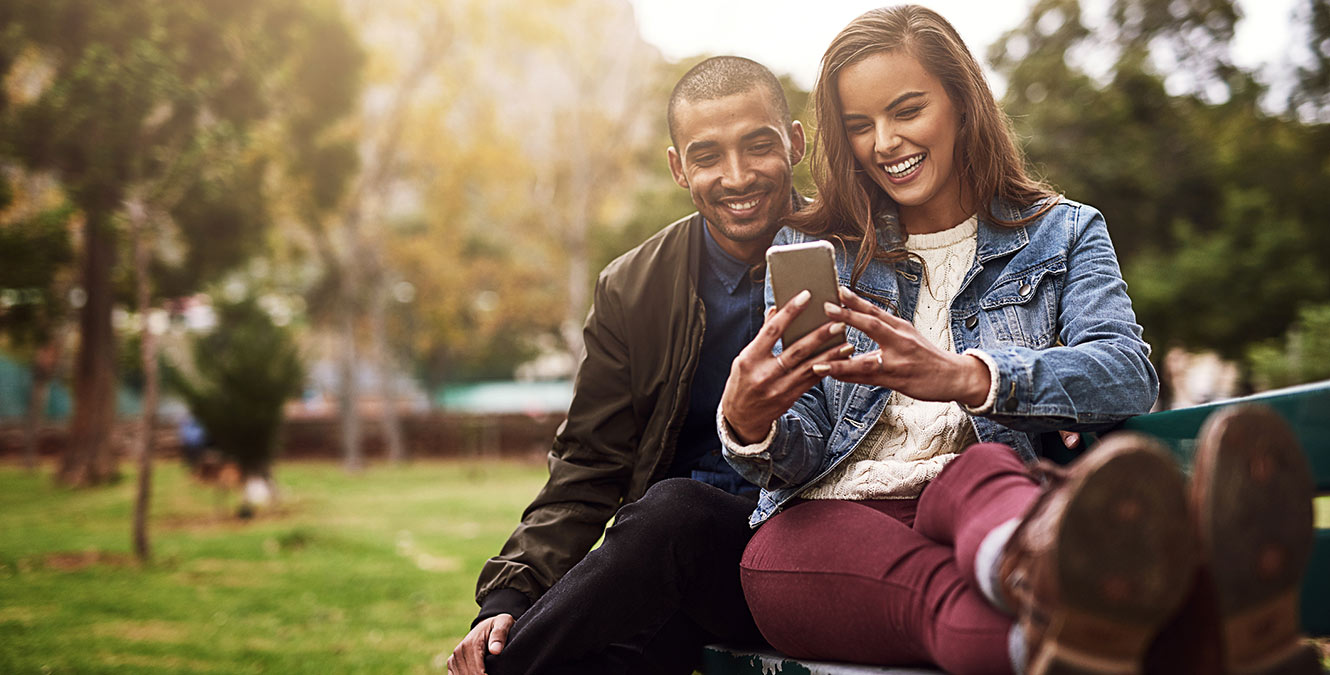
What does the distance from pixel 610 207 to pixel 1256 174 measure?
1442 cm

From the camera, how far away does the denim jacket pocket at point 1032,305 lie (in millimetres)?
2068

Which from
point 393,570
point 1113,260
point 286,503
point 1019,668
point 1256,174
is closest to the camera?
point 1019,668

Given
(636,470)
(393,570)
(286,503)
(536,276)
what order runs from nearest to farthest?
(636,470) < (393,570) < (286,503) < (536,276)

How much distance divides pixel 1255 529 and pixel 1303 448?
576 millimetres

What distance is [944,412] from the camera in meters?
2.04

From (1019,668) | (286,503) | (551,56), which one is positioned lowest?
(286,503)

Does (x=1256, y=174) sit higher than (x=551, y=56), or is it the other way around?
(x=551, y=56)

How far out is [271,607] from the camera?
679 cm

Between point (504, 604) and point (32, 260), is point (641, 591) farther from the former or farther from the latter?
point (32, 260)

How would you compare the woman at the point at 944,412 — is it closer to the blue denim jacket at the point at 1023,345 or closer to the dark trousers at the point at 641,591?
Result: the blue denim jacket at the point at 1023,345

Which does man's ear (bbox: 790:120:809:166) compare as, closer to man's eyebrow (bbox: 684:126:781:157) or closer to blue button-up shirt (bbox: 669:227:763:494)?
man's eyebrow (bbox: 684:126:781:157)

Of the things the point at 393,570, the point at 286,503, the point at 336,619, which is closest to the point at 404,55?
the point at 286,503

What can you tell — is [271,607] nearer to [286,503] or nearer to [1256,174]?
[286,503]

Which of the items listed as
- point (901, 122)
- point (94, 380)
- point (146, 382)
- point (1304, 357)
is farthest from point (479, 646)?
point (94, 380)
